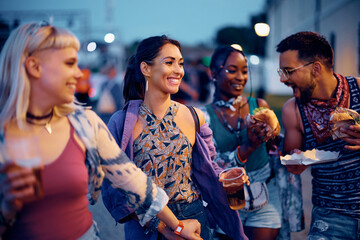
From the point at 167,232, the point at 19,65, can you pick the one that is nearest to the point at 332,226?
the point at 167,232

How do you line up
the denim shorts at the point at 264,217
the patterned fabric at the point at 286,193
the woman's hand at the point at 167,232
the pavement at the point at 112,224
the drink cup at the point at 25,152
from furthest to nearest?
1. the pavement at the point at 112,224
2. the patterned fabric at the point at 286,193
3. the denim shorts at the point at 264,217
4. the woman's hand at the point at 167,232
5. the drink cup at the point at 25,152

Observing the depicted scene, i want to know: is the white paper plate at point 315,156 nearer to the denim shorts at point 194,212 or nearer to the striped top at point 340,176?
the striped top at point 340,176

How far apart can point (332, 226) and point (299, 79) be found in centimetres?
124

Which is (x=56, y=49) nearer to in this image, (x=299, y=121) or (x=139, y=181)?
(x=139, y=181)

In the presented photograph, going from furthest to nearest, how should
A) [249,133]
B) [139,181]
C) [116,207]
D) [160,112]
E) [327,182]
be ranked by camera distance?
[249,133] → [327,182] → [160,112] → [116,207] → [139,181]

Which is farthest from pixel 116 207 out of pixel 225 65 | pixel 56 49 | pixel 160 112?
pixel 225 65

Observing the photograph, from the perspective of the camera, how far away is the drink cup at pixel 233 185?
2520 millimetres

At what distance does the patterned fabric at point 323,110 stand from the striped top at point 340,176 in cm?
4

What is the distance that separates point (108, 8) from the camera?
132 ft

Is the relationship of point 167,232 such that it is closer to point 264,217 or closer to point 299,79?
point 264,217

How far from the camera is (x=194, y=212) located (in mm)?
2570

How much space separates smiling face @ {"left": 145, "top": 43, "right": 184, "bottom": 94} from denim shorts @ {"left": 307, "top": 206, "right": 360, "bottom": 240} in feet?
5.32

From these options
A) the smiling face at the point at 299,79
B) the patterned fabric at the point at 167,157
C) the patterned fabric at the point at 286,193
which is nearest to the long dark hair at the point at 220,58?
the patterned fabric at the point at 286,193

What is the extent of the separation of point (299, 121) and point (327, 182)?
561mm
